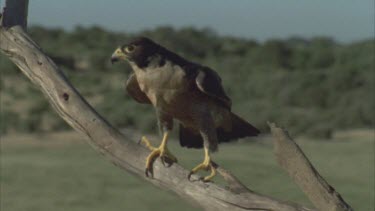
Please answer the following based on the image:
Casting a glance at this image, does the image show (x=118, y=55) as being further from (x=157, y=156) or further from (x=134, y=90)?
(x=157, y=156)

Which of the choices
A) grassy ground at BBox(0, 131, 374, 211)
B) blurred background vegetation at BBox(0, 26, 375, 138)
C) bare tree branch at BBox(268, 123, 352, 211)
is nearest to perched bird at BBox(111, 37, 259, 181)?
bare tree branch at BBox(268, 123, 352, 211)

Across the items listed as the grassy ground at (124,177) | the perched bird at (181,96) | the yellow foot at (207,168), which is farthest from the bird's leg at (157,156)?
the grassy ground at (124,177)

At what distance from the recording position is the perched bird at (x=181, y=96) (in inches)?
223

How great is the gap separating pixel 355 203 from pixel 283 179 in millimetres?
1621

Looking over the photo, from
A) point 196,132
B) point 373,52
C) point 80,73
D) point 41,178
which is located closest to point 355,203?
point 41,178

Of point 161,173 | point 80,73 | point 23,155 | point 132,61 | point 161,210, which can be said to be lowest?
point 80,73

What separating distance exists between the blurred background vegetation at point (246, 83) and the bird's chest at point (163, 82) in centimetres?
1048

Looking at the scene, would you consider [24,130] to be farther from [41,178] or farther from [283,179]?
[283,179]

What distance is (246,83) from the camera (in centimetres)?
3312

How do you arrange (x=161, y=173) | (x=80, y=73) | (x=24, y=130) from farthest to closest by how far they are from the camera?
(x=80, y=73) < (x=24, y=130) < (x=161, y=173)

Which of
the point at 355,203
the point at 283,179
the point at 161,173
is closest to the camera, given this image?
the point at 161,173

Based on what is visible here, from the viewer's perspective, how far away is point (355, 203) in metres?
12.8

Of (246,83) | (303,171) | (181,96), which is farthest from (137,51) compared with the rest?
(246,83)

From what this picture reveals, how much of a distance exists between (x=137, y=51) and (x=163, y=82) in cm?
22
